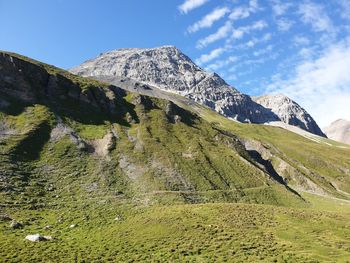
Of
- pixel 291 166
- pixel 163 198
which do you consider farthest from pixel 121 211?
pixel 291 166

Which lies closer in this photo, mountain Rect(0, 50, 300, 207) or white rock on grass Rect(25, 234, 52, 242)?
white rock on grass Rect(25, 234, 52, 242)

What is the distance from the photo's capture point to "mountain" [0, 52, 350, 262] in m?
50.4

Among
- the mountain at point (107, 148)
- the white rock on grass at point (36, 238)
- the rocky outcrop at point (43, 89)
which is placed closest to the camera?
the white rock on grass at point (36, 238)

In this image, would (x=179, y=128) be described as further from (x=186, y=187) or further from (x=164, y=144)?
(x=186, y=187)

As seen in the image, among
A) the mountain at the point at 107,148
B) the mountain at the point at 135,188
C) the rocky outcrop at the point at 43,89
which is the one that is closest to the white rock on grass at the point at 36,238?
the mountain at the point at 135,188

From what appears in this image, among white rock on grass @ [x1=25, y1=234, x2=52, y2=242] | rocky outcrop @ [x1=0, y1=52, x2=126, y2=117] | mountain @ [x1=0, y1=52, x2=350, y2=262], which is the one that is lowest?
white rock on grass @ [x1=25, y1=234, x2=52, y2=242]

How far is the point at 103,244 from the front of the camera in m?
51.1

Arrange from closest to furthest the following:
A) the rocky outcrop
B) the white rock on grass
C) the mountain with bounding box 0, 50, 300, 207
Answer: the white rock on grass → the mountain with bounding box 0, 50, 300, 207 → the rocky outcrop

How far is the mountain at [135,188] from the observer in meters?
50.4

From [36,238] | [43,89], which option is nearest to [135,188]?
[36,238]

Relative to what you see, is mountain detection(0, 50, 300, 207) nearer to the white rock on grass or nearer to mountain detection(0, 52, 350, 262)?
mountain detection(0, 52, 350, 262)

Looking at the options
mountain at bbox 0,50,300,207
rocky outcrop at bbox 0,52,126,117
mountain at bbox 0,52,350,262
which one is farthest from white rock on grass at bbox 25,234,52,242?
rocky outcrop at bbox 0,52,126,117

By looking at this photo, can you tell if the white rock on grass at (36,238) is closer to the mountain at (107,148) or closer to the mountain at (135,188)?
the mountain at (135,188)

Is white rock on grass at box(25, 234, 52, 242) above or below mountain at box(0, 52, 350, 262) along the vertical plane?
below
